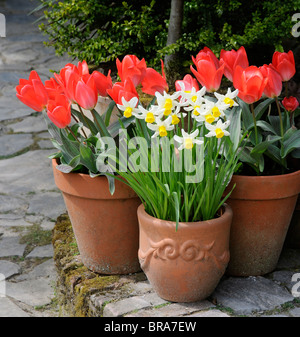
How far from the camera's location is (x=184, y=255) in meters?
1.89

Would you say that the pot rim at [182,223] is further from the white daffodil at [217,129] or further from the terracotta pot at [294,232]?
the terracotta pot at [294,232]

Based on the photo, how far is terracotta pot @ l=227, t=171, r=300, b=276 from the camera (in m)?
2.07

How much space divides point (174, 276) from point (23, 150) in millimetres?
2600

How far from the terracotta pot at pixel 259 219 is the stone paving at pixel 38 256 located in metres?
0.06

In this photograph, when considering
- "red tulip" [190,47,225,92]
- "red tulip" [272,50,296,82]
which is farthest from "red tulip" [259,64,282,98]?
"red tulip" [190,47,225,92]

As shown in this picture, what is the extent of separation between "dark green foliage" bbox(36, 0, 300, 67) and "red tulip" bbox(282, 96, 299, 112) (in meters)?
0.55

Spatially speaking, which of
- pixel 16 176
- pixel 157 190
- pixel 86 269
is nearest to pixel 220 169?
pixel 157 190

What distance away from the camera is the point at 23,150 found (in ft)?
14.0

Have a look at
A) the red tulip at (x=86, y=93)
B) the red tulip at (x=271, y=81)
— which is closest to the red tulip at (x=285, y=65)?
the red tulip at (x=271, y=81)

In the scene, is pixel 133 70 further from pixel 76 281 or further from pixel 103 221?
pixel 76 281

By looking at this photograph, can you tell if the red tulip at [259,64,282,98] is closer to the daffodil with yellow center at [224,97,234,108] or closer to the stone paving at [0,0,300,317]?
the daffodil with yellow center at [224,97,234,108]
